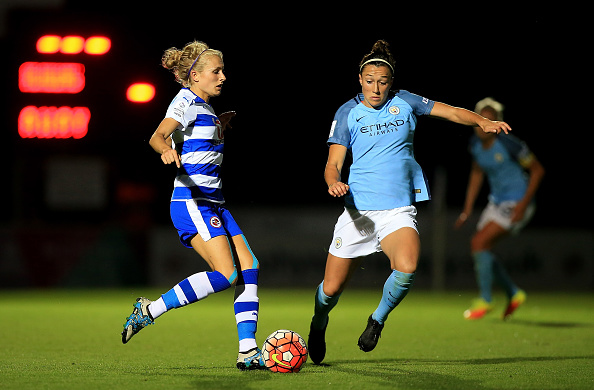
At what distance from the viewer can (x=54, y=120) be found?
45.9ft

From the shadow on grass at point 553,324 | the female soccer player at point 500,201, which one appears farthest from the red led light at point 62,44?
the shadow on grass at point 553,324

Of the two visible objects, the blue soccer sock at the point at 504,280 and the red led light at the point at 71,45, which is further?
the red led light at the point at 71,45

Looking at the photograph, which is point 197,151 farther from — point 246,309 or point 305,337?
point 305,337

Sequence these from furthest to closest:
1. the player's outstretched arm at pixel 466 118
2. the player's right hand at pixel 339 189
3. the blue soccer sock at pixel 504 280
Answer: the blue soccer sock at pixel 504 280
the player's outstretched arm at pixel 466 118
the player's right hand at pixel 339 189

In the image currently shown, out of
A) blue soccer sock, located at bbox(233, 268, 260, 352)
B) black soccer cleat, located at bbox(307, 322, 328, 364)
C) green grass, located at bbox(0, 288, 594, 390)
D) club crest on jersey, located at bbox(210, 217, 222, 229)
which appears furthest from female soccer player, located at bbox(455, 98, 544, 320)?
club crest on jersey, located at bbox(210, 217, 222, 229)

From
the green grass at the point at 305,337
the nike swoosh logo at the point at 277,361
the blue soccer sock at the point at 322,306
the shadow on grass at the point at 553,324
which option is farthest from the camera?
the shadow on grass at the point at 553,324

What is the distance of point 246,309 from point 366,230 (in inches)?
36.2

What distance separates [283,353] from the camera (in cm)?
514

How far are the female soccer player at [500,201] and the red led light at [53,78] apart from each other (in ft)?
23.2

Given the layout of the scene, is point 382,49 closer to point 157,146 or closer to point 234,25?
point 157,146

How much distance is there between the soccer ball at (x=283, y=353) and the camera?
5133 mm

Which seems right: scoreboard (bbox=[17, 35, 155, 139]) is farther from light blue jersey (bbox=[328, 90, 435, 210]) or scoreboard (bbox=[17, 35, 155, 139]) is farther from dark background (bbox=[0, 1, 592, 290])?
light blue jersey (bbox=[328, 90, 435, 210])


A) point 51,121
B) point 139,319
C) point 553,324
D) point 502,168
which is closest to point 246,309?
point 139,319

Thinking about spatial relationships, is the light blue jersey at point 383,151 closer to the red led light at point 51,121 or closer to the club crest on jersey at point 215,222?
the club crest on jersey at point 215,222
